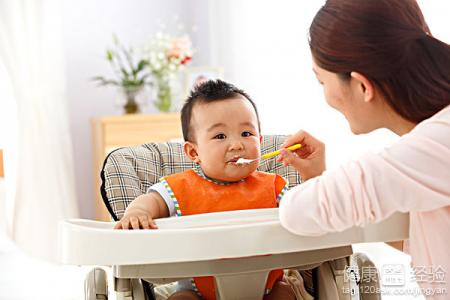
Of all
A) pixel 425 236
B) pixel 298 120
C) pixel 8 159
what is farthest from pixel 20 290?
pixel 425 236

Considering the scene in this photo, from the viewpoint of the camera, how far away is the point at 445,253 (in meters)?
1.10

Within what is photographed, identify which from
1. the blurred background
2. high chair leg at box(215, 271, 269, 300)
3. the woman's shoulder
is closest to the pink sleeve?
the woman's shoulder

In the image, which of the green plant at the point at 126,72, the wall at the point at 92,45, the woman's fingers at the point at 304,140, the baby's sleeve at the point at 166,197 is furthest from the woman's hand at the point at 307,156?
the wall at the point at 92,45

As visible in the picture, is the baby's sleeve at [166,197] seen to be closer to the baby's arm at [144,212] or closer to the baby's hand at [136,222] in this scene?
the baby's arm at [144,212]

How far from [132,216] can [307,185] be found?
1.34 ft

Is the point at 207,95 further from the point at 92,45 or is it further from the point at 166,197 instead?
the point at 92,45

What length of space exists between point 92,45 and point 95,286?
3.22 meters

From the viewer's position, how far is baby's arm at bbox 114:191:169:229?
1.22 metres

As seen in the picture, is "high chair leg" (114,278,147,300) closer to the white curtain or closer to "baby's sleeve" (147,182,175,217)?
"baby's sleeve" (147,182,175,217)

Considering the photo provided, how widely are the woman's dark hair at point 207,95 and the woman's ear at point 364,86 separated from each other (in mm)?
442

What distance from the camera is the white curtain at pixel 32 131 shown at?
3756 millimetres

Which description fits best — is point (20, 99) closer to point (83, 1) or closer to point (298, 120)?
point (83, 1)

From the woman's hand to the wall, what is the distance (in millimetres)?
2951

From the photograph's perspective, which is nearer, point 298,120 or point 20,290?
point 20,290
